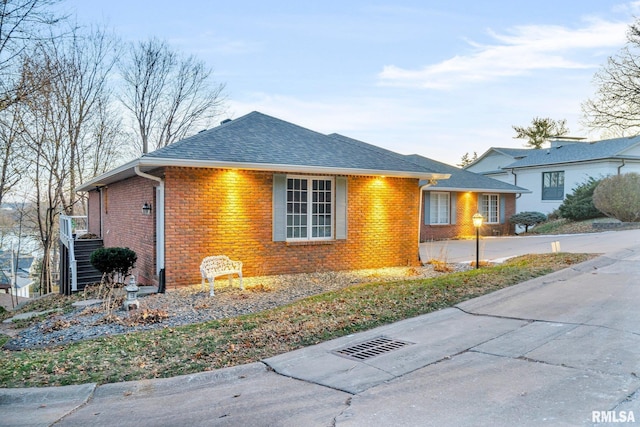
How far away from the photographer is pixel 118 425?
11.8 ft

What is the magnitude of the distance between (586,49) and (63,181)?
2394cm

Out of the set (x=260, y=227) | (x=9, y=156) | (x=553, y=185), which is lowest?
(x=260, y=227)

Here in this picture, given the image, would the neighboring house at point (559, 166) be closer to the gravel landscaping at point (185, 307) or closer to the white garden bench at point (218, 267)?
the gravel landscaping at point (185, 307)

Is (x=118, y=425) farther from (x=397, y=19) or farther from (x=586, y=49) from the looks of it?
(x=586, y=49)

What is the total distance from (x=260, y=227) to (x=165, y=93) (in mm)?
22167

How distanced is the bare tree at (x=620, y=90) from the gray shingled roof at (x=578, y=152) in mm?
12675

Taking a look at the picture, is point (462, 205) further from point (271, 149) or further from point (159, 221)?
point (159, 221)

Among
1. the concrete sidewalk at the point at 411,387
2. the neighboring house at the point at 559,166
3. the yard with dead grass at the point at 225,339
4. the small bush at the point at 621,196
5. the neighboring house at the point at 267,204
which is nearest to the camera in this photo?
the concrete sidewalk at the point at 411,387

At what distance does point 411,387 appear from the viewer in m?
4.07

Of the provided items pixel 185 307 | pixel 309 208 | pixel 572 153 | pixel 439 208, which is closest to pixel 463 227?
pixel 439 208

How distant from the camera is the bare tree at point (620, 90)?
12.5 meters

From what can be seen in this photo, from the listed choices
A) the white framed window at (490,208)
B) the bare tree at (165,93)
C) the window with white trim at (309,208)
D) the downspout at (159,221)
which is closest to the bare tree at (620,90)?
the window with white trim at (309,208)

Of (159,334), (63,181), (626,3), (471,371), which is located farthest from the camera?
(63,181)

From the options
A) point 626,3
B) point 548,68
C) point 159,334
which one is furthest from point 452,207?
point 159,334
